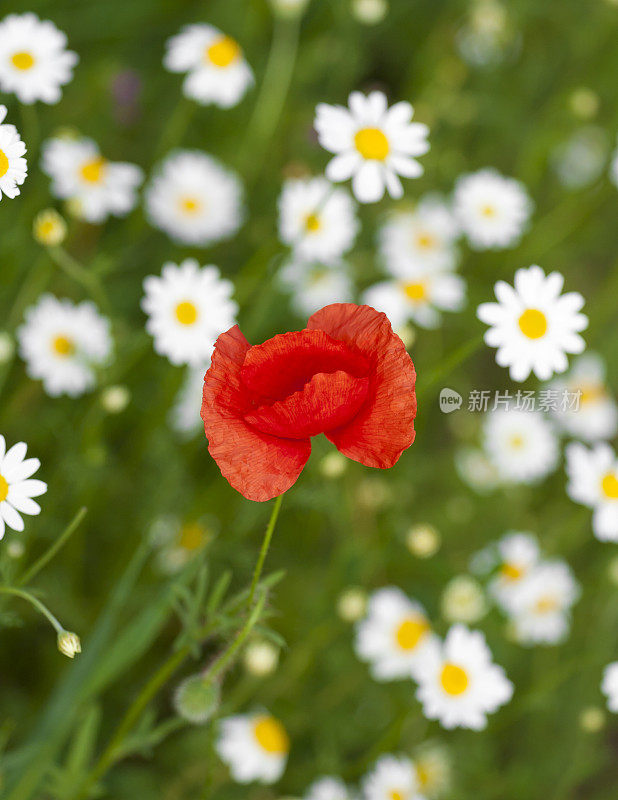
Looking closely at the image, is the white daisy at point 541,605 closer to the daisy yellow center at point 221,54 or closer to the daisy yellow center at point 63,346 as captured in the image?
the daisy yellow center at point 63,346

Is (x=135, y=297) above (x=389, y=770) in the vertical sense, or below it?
above

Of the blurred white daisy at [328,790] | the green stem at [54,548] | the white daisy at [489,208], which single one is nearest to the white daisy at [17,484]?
the green stem at [54,548]

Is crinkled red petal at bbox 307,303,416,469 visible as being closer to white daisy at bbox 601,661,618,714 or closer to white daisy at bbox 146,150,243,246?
white daisy at bbox 601,661,618,714

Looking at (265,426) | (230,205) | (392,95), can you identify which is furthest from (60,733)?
(392,95)

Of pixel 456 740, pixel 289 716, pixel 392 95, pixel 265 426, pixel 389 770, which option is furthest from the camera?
pixel 392 95

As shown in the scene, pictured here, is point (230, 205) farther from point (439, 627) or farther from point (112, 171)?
point (439, 627)

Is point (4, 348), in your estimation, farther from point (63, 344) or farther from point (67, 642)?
point (67, 642)

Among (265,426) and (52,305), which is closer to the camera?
(265,426)
